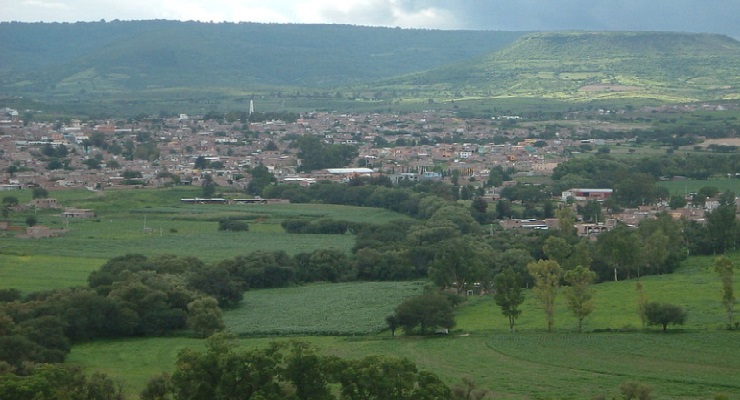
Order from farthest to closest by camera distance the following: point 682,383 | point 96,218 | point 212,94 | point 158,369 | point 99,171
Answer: point 212,94 < point 99,171 < point 96,218 < point 158,369 < point 682,383

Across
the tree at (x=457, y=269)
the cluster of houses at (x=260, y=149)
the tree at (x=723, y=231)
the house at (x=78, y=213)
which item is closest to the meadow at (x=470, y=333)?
the tree at (x=457, y=269)

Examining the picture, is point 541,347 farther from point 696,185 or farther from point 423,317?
point 696,185

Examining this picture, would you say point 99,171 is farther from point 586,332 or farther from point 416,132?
point 586,332

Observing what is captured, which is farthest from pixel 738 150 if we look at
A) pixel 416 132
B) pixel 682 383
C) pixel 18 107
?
pixel 18 107

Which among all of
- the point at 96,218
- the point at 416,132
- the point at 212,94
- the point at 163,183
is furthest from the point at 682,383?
the point at 212,94

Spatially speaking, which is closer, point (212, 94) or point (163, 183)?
point (163, 183)

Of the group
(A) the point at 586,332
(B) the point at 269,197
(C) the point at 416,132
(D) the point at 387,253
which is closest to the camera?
(A) the point at 586,332
